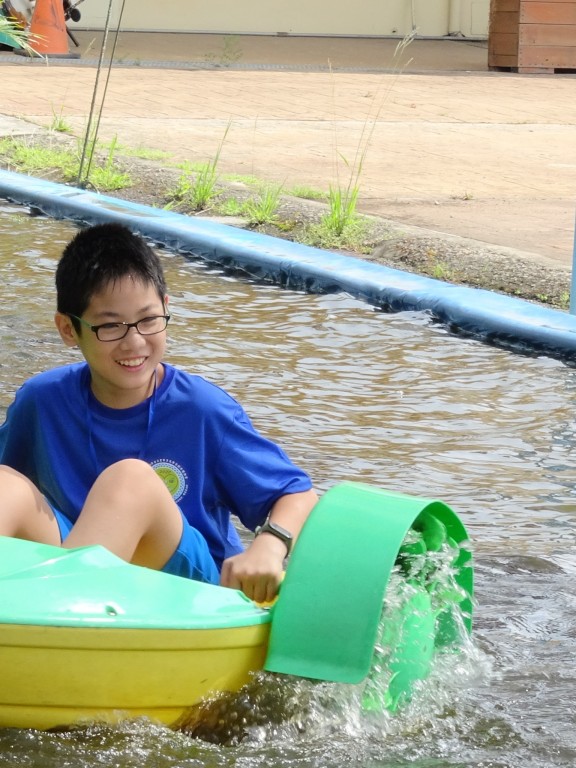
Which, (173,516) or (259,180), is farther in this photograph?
(259,180)

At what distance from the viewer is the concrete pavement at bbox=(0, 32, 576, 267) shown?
6965 mm

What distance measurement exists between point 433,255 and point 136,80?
22.6 feet

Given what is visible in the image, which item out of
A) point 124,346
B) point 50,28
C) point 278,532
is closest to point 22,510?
point 124,346

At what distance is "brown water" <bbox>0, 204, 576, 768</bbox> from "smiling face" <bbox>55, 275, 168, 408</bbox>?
592 millimetres

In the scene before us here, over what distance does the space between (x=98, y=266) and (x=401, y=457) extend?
144cm

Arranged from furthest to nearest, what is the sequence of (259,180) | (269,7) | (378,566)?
(269,7) → (259,180) → (378,566)

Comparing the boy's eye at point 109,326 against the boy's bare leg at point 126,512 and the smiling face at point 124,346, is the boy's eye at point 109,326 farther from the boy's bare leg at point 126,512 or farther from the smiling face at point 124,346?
the boy's bare leg at point 126,512

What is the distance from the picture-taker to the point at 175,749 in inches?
83.2

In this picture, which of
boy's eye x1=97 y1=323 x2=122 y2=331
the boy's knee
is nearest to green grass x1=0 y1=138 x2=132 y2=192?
boy's eye x1=97 y1=323 x2=122 y2=331

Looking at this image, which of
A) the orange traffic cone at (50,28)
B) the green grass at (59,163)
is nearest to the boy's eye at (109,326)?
the green grass at (59,163)

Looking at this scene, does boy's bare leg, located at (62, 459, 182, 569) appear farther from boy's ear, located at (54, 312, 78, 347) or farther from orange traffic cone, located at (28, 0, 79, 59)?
orange traffic cone, located at (28, 0, 79, 59)

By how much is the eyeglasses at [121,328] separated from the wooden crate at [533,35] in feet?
38.6

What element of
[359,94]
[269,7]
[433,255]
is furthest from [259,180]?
[269,7]

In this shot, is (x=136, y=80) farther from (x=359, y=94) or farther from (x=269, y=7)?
(x=269, y=7)
